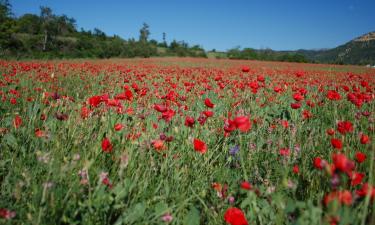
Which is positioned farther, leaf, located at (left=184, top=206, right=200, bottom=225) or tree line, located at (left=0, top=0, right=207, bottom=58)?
tree line, located at (left=0, top=0, right=207, bottom=58)

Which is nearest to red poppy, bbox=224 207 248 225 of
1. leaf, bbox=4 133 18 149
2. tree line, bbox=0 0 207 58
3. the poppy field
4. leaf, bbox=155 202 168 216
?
the poppy field

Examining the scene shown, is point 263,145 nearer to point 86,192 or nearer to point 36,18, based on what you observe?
point 86,192

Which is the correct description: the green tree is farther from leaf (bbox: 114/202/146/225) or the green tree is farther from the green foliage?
leaf (bbox: 114/202/146/225)

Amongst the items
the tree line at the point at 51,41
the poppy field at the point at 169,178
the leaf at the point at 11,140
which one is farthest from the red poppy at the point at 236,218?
the tree line at the point at 51,41

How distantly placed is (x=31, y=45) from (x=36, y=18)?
1805 cm

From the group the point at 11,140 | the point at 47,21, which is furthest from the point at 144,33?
the point at 11,140

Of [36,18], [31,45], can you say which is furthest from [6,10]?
[36,18]

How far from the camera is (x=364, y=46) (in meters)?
147

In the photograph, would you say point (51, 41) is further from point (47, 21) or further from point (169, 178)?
point (169, 178)

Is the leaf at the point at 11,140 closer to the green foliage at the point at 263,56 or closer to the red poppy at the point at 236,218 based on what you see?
the red poppy at the point at 236,218

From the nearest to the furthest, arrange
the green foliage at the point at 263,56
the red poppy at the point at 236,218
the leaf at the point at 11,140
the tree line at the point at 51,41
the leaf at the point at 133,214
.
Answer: the red poppy at the point at 236,218 → the leaf at the point at 133,214 → the leaf at the point at 11,140 → the tree line at the point at 51,41 → the green foliage at the point at 263,56

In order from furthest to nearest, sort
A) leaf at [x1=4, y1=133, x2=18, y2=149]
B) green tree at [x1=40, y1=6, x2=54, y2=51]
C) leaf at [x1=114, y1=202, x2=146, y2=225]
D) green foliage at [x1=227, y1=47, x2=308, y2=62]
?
green foliage at [x1=227, y1=47, x2=308, y2=62], green tree at [x1=40, y1=6, x2=54, y2=51], leaf at [x1=4, y1=133, x2=18, y2=149], leaf at [x1=114, y1=202, x2=146, y2=225]

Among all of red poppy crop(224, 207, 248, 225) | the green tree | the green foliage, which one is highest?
the green tree

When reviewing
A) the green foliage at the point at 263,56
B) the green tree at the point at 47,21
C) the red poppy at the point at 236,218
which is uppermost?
the green tree at the point at 47,21
